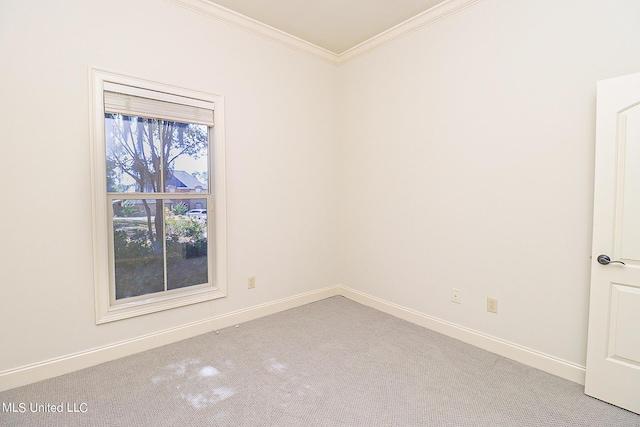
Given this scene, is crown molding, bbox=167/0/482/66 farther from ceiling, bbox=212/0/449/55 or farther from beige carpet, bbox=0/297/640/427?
beige carpet, bbox=0/297/640/427

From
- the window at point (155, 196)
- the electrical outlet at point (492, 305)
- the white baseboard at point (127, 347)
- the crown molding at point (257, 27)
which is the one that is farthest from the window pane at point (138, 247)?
the electrical outlet at point (492, 305)

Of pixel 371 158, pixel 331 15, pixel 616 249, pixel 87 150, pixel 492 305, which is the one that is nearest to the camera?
pixel 616 249

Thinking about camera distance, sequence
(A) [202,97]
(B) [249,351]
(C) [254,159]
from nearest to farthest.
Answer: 1. (B) [249,351]
2. (A) [202,97]
3. (C) [254,159]

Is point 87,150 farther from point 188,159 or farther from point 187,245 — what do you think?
point 187,245

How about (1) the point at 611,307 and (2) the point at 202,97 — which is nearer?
(1) the point at 611,307

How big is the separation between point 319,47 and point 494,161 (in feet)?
7.25

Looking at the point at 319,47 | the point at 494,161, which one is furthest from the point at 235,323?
the point at 319,47

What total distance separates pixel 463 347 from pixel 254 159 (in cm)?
245

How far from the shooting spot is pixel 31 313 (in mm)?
2098

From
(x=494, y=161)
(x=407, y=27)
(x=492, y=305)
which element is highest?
(x=407, y=27)

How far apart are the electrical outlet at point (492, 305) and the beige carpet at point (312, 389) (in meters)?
0.33

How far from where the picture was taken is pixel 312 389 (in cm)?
205

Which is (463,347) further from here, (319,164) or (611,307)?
(319,164)

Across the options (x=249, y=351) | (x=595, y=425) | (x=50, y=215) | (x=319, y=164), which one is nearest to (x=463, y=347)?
(x=595, y=425)
